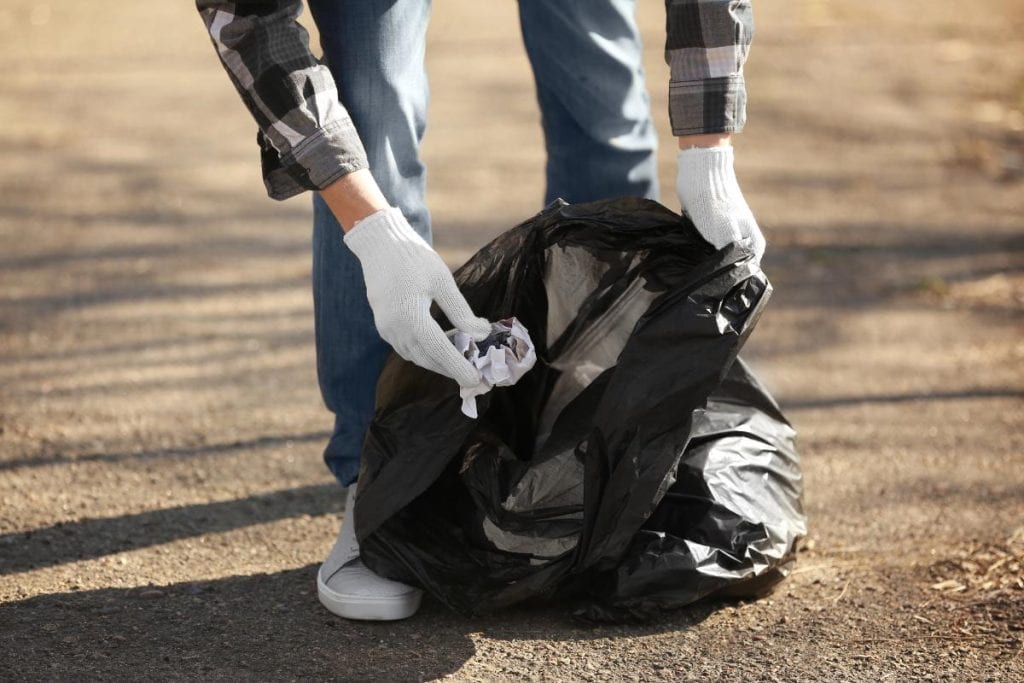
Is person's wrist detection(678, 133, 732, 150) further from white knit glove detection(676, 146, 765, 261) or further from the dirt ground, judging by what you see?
the dirt ground

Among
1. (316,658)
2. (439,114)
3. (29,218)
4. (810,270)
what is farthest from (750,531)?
(439,114)

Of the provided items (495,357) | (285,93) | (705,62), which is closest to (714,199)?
(705,62)

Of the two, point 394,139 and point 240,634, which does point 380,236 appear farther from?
point 240,634

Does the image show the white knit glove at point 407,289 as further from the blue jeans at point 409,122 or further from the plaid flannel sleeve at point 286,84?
the blue jeans at point 409,122

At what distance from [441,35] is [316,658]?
5.13 meters

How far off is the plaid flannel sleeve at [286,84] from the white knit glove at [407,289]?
0.36 ft

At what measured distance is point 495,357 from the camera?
73.7 inches

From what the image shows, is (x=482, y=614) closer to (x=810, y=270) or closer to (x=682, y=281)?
(x=682, y=281)

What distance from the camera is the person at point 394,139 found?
6.08ft

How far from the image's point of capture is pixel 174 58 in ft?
19.7

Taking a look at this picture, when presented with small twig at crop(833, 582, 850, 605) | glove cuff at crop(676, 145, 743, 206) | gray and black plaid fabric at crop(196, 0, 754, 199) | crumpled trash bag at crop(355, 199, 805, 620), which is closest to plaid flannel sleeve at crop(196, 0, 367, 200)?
gray and black plaid fabric at crop(196, 0, 754, 199)

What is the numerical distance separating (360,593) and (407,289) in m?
0.54

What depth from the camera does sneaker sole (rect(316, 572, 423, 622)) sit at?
6.57 ft

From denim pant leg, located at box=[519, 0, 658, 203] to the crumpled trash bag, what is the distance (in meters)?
0.41
